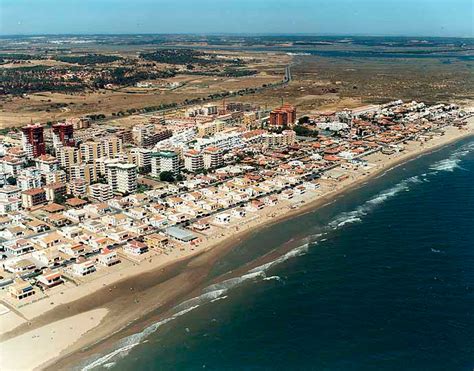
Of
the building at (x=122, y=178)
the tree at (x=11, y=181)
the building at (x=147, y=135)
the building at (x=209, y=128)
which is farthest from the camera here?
the building at (x=209, y=128)

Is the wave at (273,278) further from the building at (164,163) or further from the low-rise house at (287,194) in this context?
the building at (164,163)

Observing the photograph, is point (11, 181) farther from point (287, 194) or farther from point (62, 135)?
point (287, 194)

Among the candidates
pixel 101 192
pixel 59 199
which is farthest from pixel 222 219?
pixel 59 199

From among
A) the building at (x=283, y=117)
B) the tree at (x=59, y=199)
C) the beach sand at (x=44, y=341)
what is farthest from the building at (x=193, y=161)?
the beach sand at (x=44, y=341)

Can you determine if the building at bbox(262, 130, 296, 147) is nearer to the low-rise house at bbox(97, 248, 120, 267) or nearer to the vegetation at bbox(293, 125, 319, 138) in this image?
the vegetation at bbox(293, 125, 319, 138)

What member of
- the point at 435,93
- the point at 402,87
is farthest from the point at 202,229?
the point at 402,87

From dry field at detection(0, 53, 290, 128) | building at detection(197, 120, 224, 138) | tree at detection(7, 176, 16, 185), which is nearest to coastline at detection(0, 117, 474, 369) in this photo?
tree at detection(7, 176, 16, 185)
